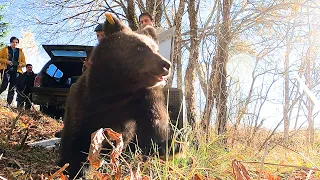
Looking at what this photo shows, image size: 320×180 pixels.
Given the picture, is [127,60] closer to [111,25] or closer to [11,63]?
[111,25]

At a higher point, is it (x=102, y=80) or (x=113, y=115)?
(x=102, y=80)

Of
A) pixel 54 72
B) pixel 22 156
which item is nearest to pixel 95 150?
pixel 22 156

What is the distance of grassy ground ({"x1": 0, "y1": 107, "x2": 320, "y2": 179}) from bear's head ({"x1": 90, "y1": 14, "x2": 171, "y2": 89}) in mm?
812

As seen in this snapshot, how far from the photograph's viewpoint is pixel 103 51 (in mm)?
4086

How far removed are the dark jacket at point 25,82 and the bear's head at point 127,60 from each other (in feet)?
31.7

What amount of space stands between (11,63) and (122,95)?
917 centimetres

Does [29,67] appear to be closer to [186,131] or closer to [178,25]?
[178,25]

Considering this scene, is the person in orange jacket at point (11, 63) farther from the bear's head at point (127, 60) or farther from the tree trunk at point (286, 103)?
the bear's head at point (127, 60)

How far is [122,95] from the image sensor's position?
13.3ft

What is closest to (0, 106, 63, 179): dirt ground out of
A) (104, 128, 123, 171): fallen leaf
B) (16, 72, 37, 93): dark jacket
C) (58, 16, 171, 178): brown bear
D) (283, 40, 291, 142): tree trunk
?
(58, 16, 171, 178): brown bear

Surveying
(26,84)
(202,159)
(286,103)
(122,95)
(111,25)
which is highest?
(111,25)

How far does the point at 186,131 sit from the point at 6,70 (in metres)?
10.6

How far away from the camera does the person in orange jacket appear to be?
12.0m

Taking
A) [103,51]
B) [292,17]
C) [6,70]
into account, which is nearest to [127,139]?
[103,51]
